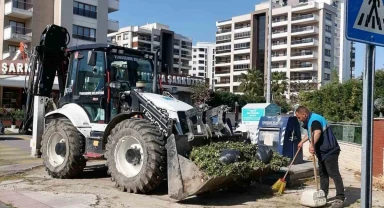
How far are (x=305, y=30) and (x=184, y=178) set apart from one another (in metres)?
81.6

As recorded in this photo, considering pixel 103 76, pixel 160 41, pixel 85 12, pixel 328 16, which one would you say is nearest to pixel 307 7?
pixel 328 16

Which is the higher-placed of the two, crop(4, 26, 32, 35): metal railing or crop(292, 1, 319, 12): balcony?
crop(292, 1, 319, 12): balcony

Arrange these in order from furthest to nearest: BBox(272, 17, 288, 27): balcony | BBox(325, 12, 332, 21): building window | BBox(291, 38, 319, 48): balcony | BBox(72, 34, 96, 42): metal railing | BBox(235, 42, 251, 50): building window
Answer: BBox(235, 42, 251, 50): building window
BBox(272, 17, 288, 27): balcony
BBox(325, 12, 332, 21): building window
BBox(291, 38, 319, 48): balcony
BBox(72, 34, 96, 42): metal railing

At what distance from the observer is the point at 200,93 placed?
51.0m

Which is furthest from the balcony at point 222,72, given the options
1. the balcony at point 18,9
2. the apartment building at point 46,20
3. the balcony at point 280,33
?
the balcony at point 18,9

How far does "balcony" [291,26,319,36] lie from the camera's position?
83.5 metres

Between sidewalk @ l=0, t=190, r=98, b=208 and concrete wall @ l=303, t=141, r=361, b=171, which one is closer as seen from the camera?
sidewalk @ l=0, t=190, r=98, b=208

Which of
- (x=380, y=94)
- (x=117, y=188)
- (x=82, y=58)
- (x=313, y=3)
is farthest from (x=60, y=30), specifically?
(x=313, y=3)

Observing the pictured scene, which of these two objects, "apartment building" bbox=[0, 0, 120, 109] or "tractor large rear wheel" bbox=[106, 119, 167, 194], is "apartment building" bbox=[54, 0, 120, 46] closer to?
"apartment building" bbox=[0, 0, 120, 109]

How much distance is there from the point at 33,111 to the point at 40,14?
1430 inches

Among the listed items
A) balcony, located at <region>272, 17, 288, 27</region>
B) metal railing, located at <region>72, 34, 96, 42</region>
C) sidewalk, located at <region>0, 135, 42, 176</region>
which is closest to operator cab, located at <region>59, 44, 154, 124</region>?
sidewalk, located at <region>0, 135, 42, 176</region>

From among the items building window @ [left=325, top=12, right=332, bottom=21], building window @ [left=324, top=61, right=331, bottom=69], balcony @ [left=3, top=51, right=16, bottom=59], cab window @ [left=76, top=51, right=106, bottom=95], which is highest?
building window @ [left=325, top=12, right=332, bottom=21]

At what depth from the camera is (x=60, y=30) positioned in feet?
38.7

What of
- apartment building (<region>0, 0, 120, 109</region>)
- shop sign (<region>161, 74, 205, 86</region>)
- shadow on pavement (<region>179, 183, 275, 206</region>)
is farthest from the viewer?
shop sign (<region>161, 74, 205, 86</region>)
